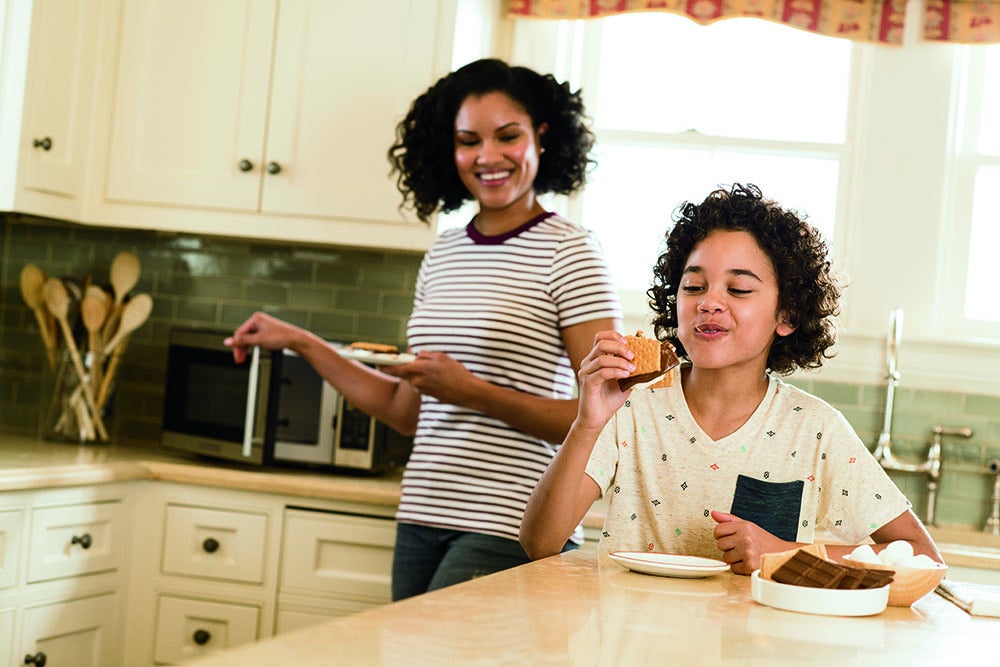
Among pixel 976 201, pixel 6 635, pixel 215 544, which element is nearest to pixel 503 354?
pixel 215 544

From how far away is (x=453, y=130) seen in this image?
8.11 ft

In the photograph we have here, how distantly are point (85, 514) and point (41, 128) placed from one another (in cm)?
101

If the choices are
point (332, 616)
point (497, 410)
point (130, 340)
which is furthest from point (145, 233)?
point (497, 410)

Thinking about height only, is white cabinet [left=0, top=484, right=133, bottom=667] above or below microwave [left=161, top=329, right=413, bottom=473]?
below

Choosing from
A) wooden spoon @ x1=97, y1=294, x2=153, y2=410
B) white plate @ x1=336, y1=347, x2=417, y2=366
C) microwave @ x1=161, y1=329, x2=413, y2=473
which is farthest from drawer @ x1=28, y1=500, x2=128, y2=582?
white plate @ x1=336, y1=347, x2=417, y2=366

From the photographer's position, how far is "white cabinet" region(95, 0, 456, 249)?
3.07 metres

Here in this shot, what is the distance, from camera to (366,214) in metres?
3.06

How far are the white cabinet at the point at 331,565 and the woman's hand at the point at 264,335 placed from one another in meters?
0.53

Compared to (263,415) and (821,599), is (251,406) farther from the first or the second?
(821,599)

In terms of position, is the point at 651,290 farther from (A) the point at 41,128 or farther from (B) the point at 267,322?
(A) the point at 41,128

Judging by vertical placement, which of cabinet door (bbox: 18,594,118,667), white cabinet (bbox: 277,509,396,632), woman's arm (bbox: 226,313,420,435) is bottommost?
cabinet door (bbox: 18,594,118,667)

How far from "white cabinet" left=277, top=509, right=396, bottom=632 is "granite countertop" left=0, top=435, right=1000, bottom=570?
63 mm

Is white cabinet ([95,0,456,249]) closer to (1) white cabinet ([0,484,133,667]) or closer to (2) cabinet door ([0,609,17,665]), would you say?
(1) white cabinet ([0,484,133,667])

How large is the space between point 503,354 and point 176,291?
1654mm
